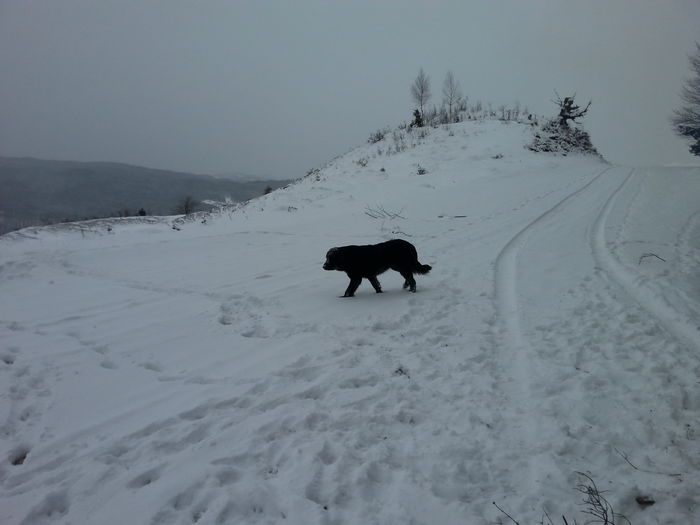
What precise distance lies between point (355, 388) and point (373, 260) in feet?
10.7

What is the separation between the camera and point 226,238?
1311cm

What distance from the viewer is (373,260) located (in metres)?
7.01

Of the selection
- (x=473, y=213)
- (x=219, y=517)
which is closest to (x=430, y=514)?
(x=219, y=517)

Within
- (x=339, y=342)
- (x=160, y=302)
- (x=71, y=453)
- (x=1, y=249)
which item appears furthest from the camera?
(x=1, y=249)

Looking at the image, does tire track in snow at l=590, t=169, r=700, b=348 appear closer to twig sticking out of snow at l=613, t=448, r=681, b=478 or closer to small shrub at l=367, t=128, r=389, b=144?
twig sticking out of snow at l=613, t=448, r=681, b=478

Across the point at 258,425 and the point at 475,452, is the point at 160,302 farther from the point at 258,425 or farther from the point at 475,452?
the point at 475,452

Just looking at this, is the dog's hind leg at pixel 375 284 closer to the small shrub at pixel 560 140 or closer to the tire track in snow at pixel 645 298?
the tire track in snow at pixel 645 298

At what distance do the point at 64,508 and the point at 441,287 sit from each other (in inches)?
229

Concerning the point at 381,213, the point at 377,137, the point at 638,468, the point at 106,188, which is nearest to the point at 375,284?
the point at 638,468

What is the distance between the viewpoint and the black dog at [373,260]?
7.02 m

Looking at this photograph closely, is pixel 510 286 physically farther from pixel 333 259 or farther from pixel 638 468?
pixel 638 468

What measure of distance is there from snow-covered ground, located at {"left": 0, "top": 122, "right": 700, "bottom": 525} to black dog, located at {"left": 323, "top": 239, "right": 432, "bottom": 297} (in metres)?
0.36

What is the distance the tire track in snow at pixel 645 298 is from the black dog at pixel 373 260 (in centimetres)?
338

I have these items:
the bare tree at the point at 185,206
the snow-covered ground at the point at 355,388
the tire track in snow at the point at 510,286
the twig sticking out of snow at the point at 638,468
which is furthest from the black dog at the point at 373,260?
the bare tree at the point at 185,206
